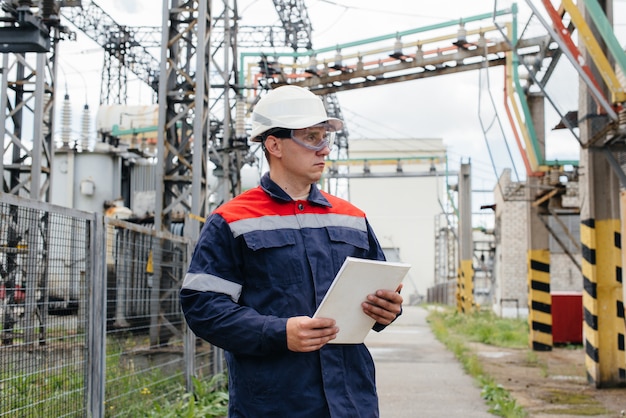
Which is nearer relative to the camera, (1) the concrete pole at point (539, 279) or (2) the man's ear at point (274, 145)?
(2) the man's ear at point (274, 145)

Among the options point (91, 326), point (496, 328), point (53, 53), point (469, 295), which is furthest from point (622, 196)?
point (469, 295)

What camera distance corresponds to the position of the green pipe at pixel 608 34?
29.5 feet

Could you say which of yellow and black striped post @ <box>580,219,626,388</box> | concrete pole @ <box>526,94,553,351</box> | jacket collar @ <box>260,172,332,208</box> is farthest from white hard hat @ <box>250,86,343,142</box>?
concrete pole @ <box>526,94,553,351</box>

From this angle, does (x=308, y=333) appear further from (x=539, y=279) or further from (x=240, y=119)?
(x=240, y=119)

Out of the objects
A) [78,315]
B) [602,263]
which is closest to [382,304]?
[78,315]

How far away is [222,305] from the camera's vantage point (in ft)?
10.5

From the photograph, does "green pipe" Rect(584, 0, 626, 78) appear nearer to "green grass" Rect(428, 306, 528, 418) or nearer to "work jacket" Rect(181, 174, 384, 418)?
"green grass" Rect(428, 306, 528, 418)

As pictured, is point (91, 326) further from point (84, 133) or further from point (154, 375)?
point (84, 133)

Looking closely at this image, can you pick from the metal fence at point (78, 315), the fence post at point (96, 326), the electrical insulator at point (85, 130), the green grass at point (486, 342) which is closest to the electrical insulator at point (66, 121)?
the electrical insulator at point (85, 130)

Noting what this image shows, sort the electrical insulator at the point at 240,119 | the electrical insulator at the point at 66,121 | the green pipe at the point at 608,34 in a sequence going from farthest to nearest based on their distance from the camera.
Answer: the electrical insulator at the point at 66,121, the electrical insulator at the point at 240,119, the green pipe at the point at 608,34

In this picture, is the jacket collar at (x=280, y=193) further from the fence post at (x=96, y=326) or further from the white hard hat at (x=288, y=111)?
the fence post at (x=96, y=326)

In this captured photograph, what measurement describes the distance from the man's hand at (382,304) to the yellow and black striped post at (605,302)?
868 cm

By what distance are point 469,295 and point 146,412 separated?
83.1 ft

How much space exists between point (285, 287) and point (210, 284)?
10.6 inches
